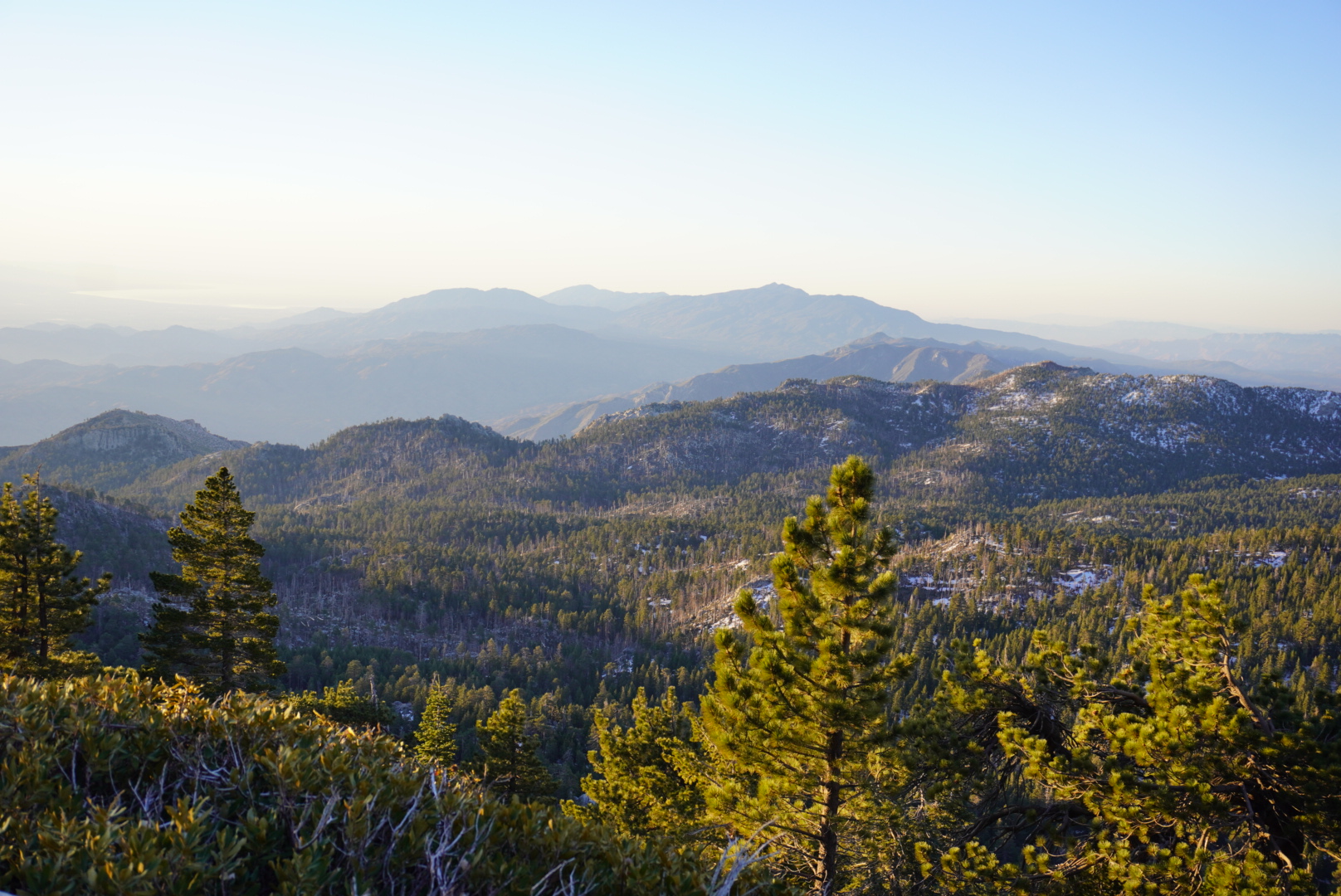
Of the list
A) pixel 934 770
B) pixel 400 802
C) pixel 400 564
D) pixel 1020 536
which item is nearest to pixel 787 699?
pixel 934 770

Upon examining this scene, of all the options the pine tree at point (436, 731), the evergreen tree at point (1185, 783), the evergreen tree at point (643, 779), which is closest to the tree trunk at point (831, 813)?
the evergreen tree at point (1185, 783)

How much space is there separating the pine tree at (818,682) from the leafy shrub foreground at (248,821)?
553cm

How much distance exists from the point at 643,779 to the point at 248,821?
21.9 m

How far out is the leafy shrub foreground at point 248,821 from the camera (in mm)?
6473

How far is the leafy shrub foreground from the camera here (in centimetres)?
647

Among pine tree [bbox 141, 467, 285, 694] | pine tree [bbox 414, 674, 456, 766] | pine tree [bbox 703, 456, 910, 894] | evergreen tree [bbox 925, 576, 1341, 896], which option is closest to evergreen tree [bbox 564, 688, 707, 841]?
pine tree [bbox 703, 456, 910, 894]

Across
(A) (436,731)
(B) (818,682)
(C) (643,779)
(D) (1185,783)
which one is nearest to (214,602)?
(A) (436,731)

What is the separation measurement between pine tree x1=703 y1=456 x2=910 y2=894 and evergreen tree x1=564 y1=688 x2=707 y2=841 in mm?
9380

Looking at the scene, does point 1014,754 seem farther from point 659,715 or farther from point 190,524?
point 190,524

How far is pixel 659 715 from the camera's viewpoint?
→ 29812mm

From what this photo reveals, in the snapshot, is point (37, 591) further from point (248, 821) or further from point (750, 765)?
point (750, 765)

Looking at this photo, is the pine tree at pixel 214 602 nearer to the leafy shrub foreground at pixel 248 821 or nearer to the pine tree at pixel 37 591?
the pine tree at pixel 37 591

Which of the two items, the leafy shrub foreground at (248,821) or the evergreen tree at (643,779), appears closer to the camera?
the leafy shrub foreground at (248,821)

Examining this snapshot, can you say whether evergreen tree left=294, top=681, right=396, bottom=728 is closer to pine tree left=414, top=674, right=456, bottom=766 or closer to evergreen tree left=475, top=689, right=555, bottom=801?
pine tree left=414, top=674, right=456, bottom=766
